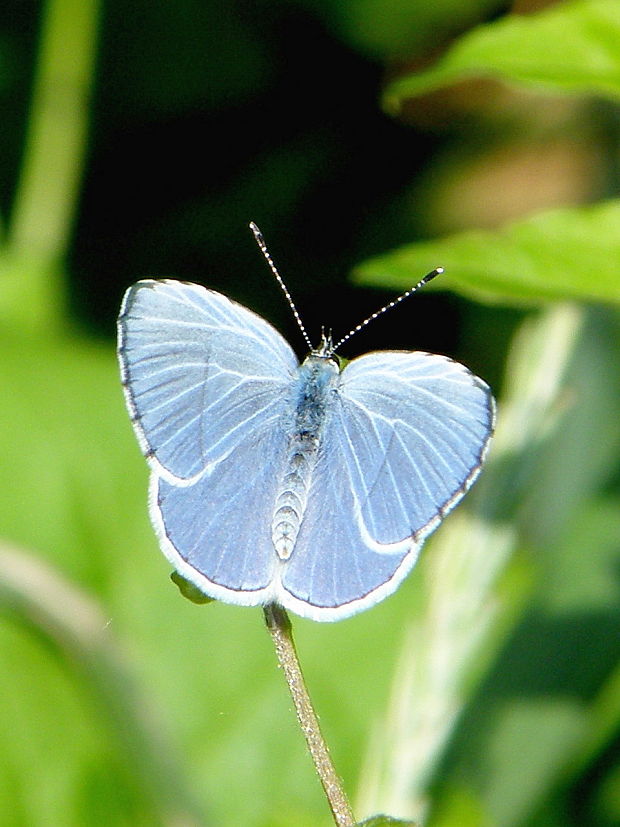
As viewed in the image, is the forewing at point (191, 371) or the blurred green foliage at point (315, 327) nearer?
the forewing at point (191, 371)

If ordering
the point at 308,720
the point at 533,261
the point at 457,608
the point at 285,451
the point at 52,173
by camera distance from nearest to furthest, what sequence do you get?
the point at 308,720 < the point at 533,261 < the point at 285,451 < the point at 457,608 < the point at 52,173

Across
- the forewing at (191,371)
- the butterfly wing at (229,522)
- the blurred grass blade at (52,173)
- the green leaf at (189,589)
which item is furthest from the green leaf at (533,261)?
the blurred grass blade at (52,173)

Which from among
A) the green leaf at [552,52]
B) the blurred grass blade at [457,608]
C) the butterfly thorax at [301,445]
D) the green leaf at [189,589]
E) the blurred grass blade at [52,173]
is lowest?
the blurred grass blade at [457,608]

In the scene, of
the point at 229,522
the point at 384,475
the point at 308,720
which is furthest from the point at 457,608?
the point at 308,720

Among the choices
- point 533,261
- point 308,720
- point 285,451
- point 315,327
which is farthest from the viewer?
point 315,327

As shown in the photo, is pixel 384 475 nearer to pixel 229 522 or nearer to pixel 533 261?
pixel 229 522

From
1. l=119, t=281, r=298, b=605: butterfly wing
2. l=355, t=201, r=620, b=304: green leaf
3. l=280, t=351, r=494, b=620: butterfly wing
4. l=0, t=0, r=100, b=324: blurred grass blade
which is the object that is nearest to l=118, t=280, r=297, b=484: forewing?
l=119, t=281, r=298, b=605: butterfly wing

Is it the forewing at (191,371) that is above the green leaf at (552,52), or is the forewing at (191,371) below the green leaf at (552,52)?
below

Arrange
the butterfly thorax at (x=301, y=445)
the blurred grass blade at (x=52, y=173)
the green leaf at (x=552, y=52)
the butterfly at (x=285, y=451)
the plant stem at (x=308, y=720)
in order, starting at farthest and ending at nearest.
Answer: the blurred grass blade at (x=52, y=173), the green leaf at (x=552, y=52), the butterfly thorax at (x=301, y=445), the butterfly at (x=285, y=451), the plant stem at (x=308, y=720)

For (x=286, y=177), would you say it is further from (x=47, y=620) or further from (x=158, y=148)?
(x=47, y=620)

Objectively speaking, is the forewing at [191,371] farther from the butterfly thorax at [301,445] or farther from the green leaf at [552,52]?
the green leaf at [552,52]
